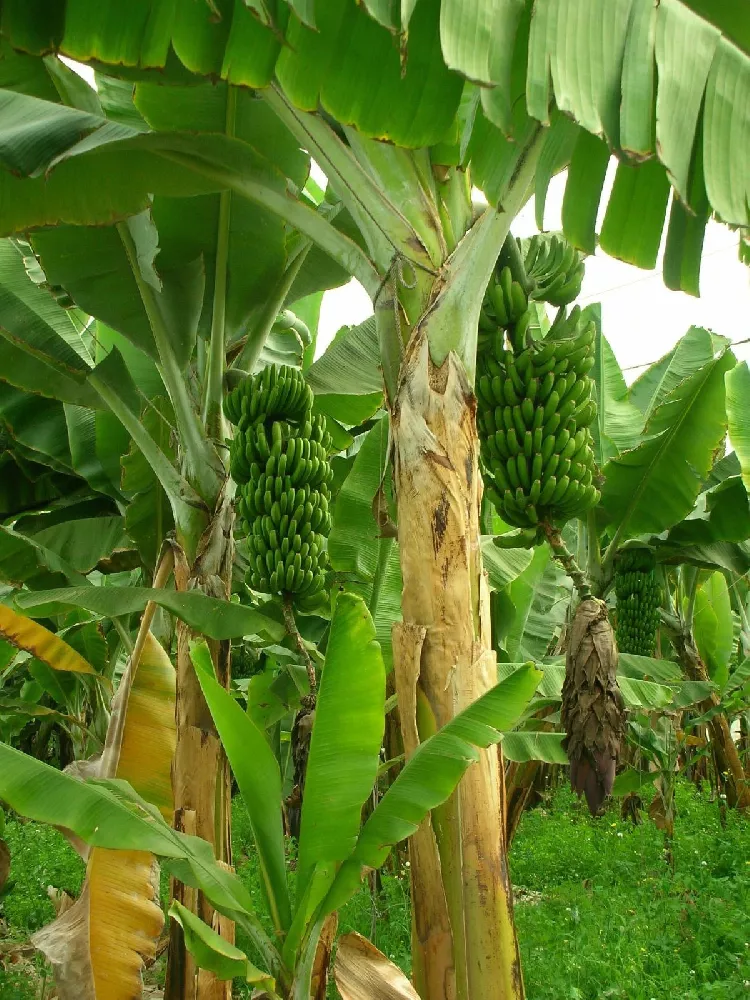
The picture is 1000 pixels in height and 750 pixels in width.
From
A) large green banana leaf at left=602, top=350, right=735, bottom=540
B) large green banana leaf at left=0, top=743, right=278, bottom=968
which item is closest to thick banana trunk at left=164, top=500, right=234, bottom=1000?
large green banana leaf at left=0, top=743, right=278, bottom=968

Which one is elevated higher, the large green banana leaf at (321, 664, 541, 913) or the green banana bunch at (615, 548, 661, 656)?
the green banana bunch at (615, 548, 661, 656)

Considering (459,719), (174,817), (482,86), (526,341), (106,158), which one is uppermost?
(106,158)

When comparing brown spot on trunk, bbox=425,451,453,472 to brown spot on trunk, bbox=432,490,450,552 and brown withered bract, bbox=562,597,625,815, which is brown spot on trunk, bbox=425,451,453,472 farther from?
brown withered bract, bbox=562,597,625,815

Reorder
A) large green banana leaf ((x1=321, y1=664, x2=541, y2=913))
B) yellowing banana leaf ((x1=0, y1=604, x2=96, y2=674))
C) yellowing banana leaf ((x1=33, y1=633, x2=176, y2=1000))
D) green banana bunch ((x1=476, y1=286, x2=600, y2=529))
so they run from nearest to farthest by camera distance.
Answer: large green banana leaf ((x1=321, y1=664, x2=541, y2=913)) → yellowing banana leaf ((x1=33, y1=633, x2=176, y2=1000)) → green banana bunch ((x1=476, y1=286, x2=600, y2=529)) → yellowing banana leaf ((x1=0, y1=604, x2=96, y2=674))

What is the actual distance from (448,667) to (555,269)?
3.64 feet

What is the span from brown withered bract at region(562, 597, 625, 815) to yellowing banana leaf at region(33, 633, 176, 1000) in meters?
1.00

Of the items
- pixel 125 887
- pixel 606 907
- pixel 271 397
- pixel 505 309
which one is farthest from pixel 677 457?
pixel 125 887

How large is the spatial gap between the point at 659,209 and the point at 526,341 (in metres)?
0.40

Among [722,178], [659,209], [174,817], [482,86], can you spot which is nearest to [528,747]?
[174,817]

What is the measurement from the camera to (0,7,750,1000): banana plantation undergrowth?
4.81 feet

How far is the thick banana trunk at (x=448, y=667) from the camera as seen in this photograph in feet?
4.80

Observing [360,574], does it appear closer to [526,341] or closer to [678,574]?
[526,341]

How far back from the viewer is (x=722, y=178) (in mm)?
1512

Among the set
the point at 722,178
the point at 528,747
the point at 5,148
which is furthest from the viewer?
the point at 528,747
